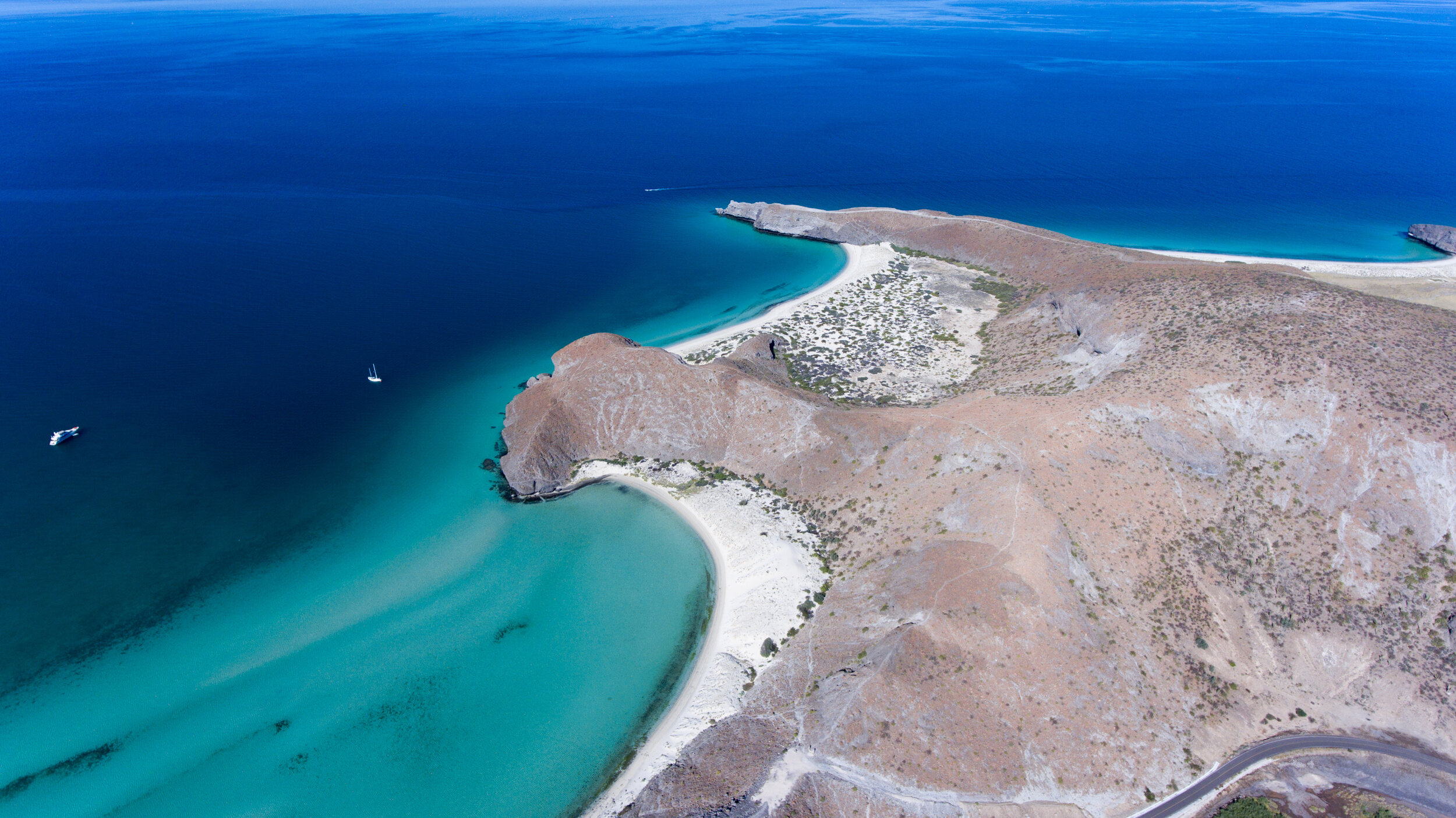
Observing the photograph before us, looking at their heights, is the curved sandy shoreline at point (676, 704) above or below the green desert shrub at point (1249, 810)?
below

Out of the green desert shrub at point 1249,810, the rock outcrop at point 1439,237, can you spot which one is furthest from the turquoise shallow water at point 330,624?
the rock outcrop at point 1439,237

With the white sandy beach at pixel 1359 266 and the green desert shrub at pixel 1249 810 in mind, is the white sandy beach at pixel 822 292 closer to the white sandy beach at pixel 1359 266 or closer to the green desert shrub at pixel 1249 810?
the white sandy beach at pixel 1359 266

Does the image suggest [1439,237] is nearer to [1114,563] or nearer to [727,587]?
[1114,563]

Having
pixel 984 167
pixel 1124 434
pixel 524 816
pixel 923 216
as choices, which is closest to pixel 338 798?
pixel 524 816

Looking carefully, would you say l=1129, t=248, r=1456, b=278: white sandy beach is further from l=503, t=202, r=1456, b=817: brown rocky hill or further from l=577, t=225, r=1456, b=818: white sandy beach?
l=577, t=225, r=1456, b=818: white sandy beach

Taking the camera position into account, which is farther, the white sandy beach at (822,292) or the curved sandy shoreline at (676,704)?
the white sandy beach at (822,292)

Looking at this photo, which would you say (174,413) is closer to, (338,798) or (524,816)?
(338,798)

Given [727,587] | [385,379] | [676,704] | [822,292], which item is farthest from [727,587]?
[822,292]
